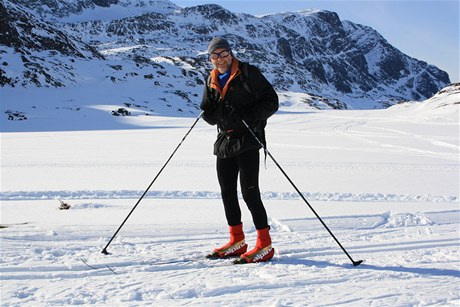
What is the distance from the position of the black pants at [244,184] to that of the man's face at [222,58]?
83 centimetres

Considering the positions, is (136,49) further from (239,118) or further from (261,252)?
(261,252)

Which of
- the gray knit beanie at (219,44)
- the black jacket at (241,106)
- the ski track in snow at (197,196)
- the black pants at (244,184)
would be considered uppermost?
the gray knit beanie at (219,44)

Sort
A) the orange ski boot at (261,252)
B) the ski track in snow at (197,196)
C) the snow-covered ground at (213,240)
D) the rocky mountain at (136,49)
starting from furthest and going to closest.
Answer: the rocky mountain at (136,49) → the ski track in snow at (197,196) → the orange ski boot at (261,252) → the snow-covered ground at (213,240)

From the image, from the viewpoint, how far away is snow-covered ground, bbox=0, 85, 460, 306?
3020mm

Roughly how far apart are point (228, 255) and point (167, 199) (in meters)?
2.84

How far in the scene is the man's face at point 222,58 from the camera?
11.8 feet

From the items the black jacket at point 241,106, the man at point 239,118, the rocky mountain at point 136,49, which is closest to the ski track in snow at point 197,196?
the man at point 239,118

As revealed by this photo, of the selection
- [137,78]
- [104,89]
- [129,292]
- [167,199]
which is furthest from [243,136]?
[137,78]

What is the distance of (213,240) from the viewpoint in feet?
14.7

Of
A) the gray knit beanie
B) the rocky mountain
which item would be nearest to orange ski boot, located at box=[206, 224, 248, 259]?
the gray knit beanie

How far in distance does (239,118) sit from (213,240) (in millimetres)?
1578

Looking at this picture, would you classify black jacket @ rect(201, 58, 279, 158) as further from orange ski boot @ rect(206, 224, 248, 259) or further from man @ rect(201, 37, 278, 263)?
orange ski boot @ rect(206, 224, 248, 259)

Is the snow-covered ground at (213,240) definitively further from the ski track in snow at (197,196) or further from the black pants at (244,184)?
the black pants at (244,184)

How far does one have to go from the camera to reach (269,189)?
738 cm
